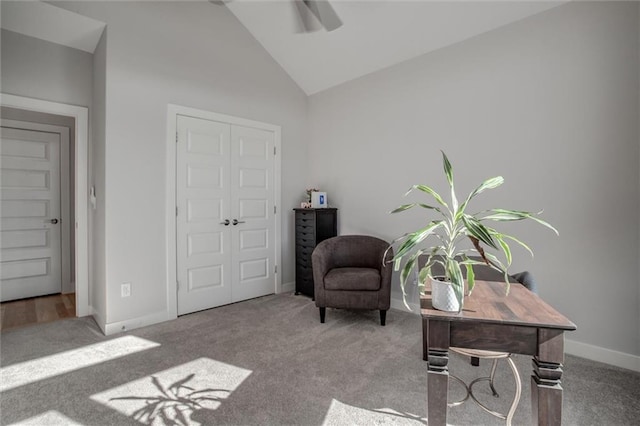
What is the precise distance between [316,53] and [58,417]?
153 inches

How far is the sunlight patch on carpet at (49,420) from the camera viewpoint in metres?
1.58

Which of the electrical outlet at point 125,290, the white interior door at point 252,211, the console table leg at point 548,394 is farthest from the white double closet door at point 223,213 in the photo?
the console table leg at point 548,394

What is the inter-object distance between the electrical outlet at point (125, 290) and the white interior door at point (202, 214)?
461 millimetres

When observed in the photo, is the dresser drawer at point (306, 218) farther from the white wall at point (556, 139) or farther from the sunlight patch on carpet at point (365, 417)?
the sunlight patch on carpet at point (365, 417)

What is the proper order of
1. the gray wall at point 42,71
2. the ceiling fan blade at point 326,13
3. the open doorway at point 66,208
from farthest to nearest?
1. the open doorway at point 66,208
2. the gray wall at point 42,71
3. the ceiling fan blade at point 326,13

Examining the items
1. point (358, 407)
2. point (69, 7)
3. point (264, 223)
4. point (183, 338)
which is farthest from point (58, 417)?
point (69, 7)

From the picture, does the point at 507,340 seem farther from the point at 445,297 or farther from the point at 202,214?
the point at 202,214

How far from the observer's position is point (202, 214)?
3.33m

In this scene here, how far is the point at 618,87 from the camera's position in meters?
2.17

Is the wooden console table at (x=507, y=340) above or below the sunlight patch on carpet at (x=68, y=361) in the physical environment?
above

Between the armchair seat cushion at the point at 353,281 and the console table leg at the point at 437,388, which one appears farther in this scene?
the armchair seat cushion at the point at 353,281

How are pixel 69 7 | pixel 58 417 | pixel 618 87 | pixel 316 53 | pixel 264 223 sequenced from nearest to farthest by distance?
pixel 58 417, pixel 618 87, pixel 69 7, pixel 316 53, pixel 264 223

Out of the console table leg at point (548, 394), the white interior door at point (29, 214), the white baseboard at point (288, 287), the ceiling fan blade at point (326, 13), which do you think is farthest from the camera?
the white baseboard at point (288, 287)

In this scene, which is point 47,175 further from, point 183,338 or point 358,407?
point 358,407
